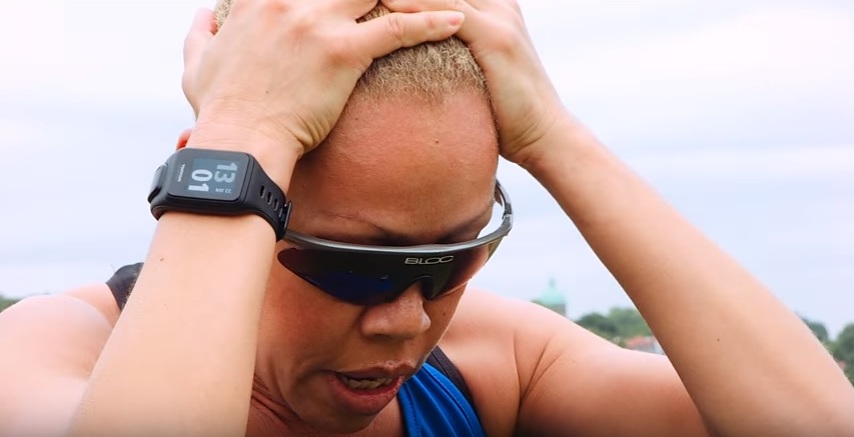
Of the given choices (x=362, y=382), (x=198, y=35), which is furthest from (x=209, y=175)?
(x=362, y=382)

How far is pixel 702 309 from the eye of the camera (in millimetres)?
3617

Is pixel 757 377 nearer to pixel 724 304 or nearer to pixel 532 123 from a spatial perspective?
pixel 724 304

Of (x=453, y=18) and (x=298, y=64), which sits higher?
(x=453, y=18)

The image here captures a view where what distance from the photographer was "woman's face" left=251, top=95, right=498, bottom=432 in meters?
3.21

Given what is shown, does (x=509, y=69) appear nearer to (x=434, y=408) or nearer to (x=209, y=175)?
(x=209, y=175)

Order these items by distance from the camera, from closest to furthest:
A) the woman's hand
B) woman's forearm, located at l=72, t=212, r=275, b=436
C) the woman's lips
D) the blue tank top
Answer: woman's forearm, located at l=72, t=212, r=275, b=436
the woman's hand
the woman's lips
the blue tank top

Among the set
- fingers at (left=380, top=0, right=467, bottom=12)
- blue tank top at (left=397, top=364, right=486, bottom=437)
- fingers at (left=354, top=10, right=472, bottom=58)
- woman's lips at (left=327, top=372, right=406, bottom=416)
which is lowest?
blue tank top at (left=397, top=364, right=486, bottom=437)

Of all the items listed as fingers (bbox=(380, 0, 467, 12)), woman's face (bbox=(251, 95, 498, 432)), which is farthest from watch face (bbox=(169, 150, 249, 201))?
fingers (bbox=(380, 0, 467, 12))

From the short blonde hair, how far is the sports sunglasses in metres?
0.44

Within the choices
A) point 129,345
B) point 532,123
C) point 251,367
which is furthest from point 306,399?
point 532,123

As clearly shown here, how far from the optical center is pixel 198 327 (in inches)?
115

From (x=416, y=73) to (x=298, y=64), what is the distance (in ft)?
1.10

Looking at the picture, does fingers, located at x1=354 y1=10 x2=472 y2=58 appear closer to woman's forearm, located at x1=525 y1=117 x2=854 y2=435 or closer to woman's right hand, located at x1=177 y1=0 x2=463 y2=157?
woman's right hand, located at x1=177 y1=0 x2=463 y2=157

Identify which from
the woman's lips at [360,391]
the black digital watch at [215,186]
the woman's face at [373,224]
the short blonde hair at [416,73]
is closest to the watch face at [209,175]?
the black digital watch at [215,186]
